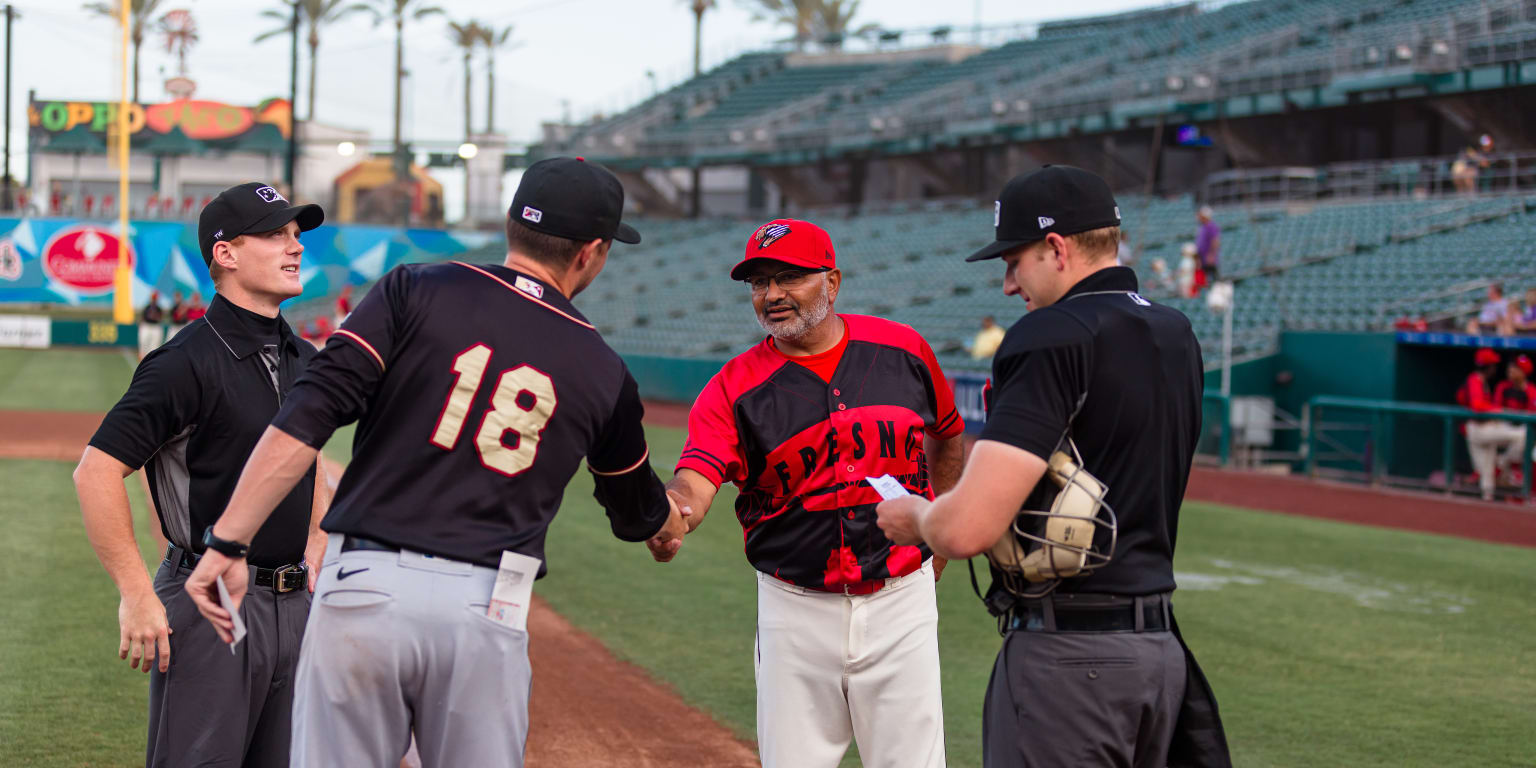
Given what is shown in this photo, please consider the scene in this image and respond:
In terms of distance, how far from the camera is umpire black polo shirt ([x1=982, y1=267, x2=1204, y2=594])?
3.13 m

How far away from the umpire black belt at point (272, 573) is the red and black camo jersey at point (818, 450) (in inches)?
47.0

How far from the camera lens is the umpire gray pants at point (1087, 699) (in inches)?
128

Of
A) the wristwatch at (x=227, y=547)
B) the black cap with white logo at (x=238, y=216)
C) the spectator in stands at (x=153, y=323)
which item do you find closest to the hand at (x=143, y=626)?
the wristwatch at (x=227, y=547)

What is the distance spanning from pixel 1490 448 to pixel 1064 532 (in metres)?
15.4

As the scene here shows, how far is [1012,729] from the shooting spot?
3297mm

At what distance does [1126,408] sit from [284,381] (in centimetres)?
248

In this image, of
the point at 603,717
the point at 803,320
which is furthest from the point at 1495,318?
the point at 803,320

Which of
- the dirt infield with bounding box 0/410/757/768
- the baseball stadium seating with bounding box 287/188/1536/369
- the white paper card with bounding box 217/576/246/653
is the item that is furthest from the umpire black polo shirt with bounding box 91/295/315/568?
the baseball stadium seating with bounding box 287/188/1536/369

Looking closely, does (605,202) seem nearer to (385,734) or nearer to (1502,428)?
(385,734)

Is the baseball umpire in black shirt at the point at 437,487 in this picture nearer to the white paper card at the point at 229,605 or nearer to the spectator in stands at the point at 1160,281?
the white paper card at the point at 229,605

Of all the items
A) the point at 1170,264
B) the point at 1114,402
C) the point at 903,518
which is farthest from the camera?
the point at 1170,264

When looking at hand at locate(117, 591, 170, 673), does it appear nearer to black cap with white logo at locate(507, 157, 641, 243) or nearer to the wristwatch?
the wristwatch

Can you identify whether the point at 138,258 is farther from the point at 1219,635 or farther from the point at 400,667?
the point at 400,667

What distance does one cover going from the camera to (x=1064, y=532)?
3191 mm
